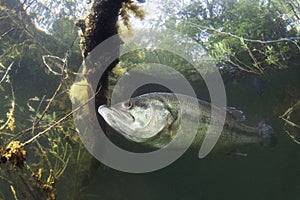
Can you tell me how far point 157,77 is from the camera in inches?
257

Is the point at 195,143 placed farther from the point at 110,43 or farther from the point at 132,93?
the point at 132,93

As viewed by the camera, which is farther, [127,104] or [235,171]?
[235,171]

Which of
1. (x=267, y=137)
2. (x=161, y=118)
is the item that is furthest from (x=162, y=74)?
(x=161, y=118)

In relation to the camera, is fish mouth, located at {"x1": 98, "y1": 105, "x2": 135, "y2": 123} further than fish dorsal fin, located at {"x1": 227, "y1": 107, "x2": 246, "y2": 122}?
No

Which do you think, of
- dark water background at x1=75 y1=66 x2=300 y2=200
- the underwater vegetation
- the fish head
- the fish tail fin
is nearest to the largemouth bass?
the fish head

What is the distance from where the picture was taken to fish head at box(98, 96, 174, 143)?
2846mm

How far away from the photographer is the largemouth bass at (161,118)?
2916mm

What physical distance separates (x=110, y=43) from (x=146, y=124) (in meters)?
1.46

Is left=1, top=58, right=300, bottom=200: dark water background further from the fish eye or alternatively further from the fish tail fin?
the fish eye

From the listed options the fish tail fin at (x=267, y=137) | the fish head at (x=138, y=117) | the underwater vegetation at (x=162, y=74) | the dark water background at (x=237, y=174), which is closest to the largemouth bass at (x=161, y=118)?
the fish head at (x=138, y=117)

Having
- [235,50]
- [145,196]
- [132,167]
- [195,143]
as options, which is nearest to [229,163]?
[145,196]

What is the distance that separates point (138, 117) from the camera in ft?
10.1

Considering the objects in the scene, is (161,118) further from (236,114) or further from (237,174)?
(237,174)

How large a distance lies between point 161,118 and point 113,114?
24.8 inches
